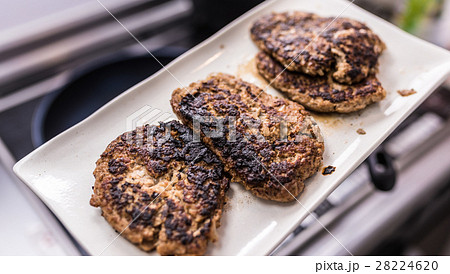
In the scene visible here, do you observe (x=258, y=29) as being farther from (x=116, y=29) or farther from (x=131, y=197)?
(x=131, y=197)

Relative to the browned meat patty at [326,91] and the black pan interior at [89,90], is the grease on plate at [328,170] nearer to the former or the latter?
the browned meat patty at [326,91]

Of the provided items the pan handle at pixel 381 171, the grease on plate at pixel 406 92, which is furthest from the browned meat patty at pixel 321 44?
the pan handle at pixel 381 171

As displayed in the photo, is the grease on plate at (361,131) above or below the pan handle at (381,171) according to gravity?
above

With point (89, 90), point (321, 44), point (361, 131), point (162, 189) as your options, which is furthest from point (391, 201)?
point (89, 90)

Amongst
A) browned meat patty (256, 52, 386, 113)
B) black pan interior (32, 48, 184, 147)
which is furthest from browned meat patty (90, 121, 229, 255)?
browned meat patty (256, 52, 386, 113)

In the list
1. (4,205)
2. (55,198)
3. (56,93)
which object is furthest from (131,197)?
(56,93)

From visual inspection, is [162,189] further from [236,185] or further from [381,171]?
[381,171]

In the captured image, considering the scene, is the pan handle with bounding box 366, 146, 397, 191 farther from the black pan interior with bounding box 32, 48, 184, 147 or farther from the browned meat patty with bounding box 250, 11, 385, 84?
the black pan interior with bounding box 32, 48, 184, 147
